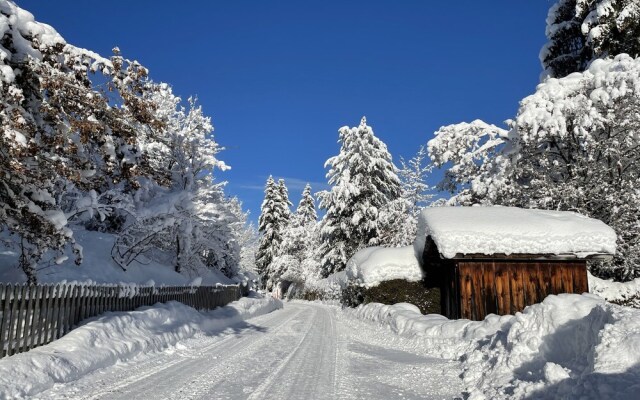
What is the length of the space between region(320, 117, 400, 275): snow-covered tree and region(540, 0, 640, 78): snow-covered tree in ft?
48.3

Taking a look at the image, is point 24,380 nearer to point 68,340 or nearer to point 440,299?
point 68,340

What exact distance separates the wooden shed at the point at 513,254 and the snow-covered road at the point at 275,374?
3.33 meters

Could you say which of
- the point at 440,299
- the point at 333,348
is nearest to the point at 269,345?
A: the point at 333,348

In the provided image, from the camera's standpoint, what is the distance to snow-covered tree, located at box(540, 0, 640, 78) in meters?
18.2

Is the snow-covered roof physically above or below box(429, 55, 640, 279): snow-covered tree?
below

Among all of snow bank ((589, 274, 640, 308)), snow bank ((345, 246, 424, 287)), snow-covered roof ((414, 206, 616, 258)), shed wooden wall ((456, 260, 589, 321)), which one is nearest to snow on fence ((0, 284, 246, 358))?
snow-covered roof ((414, 206, 616, 258))

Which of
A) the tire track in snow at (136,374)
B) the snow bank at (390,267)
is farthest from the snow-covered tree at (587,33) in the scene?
the tire track in snow at (136,374)

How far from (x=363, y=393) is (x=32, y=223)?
24.5 feet

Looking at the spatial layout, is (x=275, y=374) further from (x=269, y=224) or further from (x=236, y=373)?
(x=269, y=224)

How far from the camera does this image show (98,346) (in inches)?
340

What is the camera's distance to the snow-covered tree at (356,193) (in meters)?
35.7

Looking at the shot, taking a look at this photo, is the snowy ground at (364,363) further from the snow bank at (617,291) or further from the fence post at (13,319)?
the snow bank at (617,291)

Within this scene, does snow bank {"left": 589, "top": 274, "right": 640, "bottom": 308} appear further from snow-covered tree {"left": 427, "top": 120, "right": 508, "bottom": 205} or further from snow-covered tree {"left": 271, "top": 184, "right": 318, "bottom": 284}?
A: snow-covered tree {"left": 271, "top": 184, "right": 318, "bottom": 284}

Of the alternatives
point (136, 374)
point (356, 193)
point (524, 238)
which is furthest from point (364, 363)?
point (356, 193)
